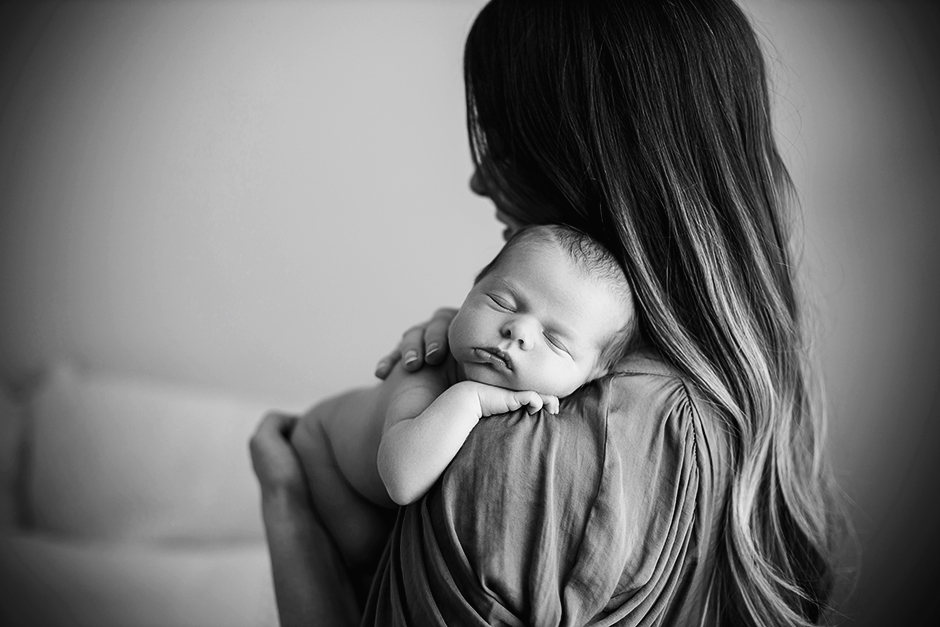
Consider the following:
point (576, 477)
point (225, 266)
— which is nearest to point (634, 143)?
point (576, 477)

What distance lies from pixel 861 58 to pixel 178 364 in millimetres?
2102

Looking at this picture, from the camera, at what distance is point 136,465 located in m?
2.34

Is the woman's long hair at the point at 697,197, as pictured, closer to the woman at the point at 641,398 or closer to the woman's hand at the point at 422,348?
the woman at the point at 641,398

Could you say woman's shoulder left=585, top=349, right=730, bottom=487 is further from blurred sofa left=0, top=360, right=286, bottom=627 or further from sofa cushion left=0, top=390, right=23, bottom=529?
sofa cushion left=0, top=390, right=23, bottom=529

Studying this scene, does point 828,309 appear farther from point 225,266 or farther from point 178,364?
point 178,364

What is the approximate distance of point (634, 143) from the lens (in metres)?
0.83

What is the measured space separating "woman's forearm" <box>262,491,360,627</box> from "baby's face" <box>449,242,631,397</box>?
35cm

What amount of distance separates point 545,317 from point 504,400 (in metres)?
0.09

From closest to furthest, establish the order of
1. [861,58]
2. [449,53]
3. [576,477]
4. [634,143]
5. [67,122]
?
[576,477] → [634,143] → [861,58] → [449,53] → [67,122]

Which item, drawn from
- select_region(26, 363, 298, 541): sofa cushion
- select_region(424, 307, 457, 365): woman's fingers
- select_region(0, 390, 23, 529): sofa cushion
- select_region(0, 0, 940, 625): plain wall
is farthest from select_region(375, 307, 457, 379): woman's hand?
select_region(0, 390, 23, 529): sofa cushion

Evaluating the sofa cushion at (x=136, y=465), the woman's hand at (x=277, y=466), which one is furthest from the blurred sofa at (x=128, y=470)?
the woman's hand at (x=277, y=466)

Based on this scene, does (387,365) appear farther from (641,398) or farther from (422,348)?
(641,398)

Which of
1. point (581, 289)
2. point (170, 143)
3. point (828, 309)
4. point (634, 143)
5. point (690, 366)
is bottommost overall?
point (828, 309)

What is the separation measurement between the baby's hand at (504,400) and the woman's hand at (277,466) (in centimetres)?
36
